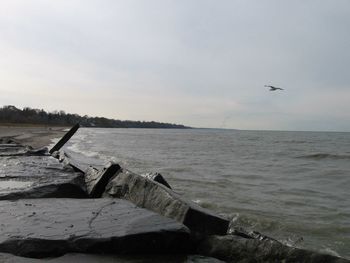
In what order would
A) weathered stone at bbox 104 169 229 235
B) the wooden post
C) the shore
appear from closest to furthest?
weathered stone at bbox 104 169 229 235, the wooden post, the shore

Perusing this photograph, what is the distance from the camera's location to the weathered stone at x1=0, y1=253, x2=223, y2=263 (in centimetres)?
380

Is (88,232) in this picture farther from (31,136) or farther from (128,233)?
(31,136)

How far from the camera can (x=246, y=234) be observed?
4988 mm

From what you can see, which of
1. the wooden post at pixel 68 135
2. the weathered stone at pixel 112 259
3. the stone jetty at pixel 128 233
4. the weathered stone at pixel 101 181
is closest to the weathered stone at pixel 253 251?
the stone jetty at pixel 128 233

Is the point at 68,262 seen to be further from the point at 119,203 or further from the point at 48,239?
the point at 119,203

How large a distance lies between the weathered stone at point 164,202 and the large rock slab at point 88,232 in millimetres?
270

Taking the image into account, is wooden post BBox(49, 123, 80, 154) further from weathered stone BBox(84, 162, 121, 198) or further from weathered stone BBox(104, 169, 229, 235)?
weathered stone BBox(104, 169, 229, 235)

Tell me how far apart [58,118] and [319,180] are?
122 meters

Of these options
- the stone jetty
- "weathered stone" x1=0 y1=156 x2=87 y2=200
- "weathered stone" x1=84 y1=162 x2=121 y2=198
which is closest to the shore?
"weathered stone" x1=0 y1=156 x2=87 y2=200

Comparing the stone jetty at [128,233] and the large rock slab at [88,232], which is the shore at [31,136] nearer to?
the stone jetty at [128,233]

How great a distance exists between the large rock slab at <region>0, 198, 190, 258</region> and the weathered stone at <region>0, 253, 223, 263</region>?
0.09 meters

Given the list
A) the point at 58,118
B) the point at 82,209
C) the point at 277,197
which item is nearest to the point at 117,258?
the point at 82,209

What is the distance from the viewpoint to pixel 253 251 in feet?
13.3

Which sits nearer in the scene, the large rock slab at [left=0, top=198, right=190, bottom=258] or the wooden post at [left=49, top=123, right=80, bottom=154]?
the large rock slab at [left=0, top=198, right=190, bottom=258]
